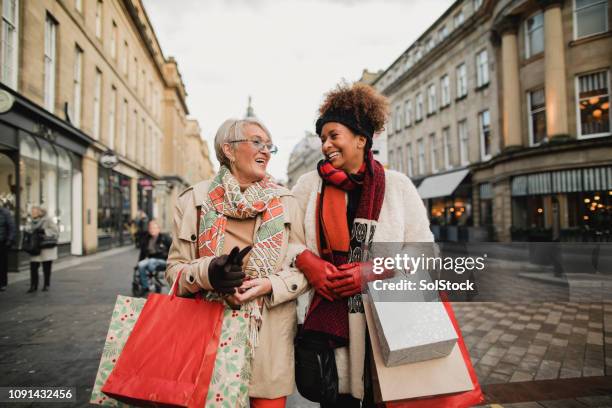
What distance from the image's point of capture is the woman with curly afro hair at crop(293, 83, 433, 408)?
1719mm

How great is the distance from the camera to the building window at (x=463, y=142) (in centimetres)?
2180

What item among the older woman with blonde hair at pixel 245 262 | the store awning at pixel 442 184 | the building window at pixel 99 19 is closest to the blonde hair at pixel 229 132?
the older woman with blonde hair at pixel 245 262

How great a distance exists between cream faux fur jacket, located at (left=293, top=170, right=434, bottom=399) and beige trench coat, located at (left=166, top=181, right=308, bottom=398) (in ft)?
0.50

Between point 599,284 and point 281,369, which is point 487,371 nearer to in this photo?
point 599,284

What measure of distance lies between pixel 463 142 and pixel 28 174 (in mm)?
21609

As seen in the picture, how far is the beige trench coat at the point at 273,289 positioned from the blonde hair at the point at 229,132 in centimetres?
22

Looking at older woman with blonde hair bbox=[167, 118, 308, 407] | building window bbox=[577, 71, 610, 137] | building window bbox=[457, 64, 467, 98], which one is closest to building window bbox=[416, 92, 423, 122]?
building window bbox=[457, 64, 467, 98]

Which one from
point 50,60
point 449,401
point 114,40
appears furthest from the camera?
point 114,40

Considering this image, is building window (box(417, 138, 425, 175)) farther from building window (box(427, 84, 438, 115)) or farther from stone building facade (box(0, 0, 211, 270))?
stone building facade (box(0, 0, 211, 270))

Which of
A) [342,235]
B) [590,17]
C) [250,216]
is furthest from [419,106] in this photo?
[250,216]

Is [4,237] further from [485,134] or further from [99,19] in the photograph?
[485,134]

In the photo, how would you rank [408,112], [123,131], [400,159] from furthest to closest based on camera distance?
[400,159] < [408,112] < [123,131]

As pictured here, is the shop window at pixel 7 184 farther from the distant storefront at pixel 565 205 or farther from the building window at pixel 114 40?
the distant storefront at pixel 565 205

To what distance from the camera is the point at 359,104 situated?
6.46 feet
